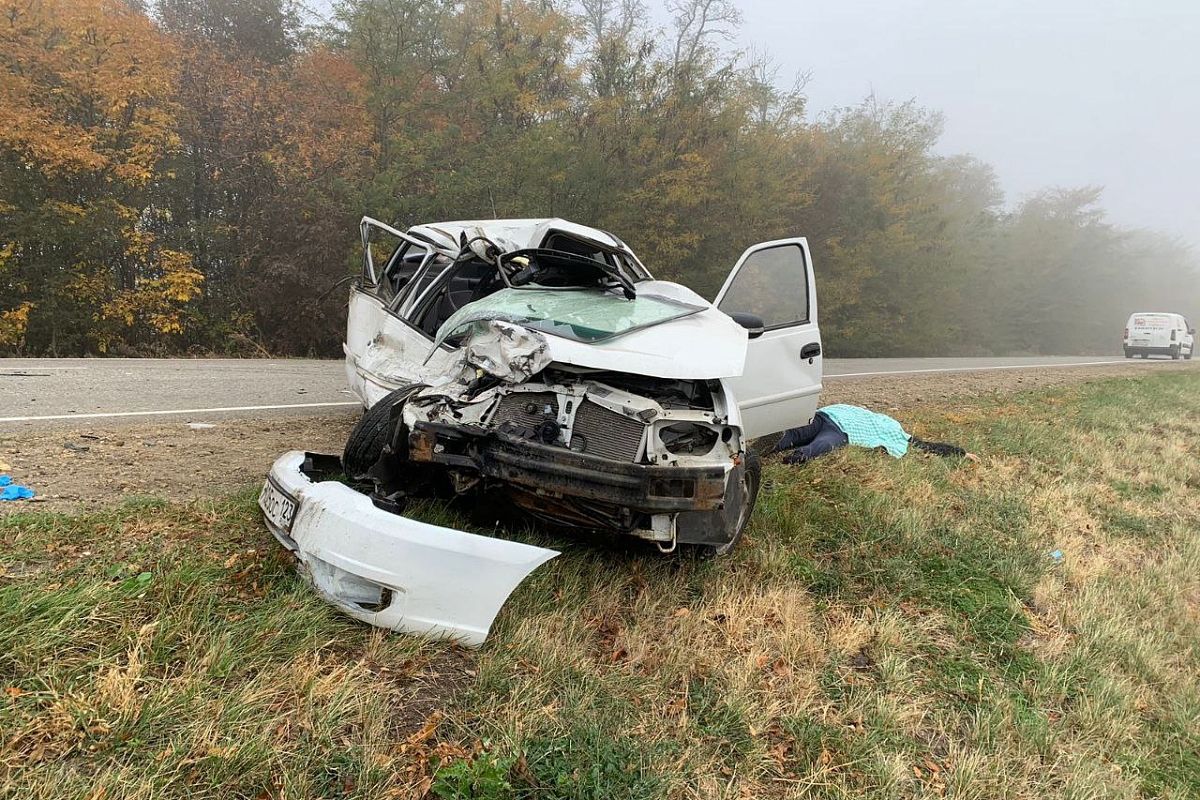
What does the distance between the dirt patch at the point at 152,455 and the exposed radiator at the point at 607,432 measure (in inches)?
84.3

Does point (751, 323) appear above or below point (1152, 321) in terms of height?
below

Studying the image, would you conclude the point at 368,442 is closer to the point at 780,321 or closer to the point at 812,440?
the point at 780,321

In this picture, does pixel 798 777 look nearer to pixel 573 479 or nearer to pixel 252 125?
pixel 573 479

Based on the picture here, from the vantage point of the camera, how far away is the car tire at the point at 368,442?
113 inches

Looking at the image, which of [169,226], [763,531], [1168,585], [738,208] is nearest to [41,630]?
[763,531]

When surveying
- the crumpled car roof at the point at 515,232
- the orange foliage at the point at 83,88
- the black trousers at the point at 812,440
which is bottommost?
the black trousers at the point at 812,440

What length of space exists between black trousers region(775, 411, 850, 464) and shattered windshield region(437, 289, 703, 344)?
218 centimetres

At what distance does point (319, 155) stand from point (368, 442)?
494 inches

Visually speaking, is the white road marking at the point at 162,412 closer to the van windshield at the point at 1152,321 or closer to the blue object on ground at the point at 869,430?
the blue object on ground at the point at 869,430

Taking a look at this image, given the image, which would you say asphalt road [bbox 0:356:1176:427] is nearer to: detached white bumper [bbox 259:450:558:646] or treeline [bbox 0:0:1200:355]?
treeline [bbox 0:0:1200:355]

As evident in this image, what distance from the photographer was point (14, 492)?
311cm

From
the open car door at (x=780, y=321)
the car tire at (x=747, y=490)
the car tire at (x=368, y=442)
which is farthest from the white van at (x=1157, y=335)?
the car tire at (x=368, y=442)

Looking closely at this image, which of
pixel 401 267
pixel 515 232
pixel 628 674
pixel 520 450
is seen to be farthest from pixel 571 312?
pixel 401 267

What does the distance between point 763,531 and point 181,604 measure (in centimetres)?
298
